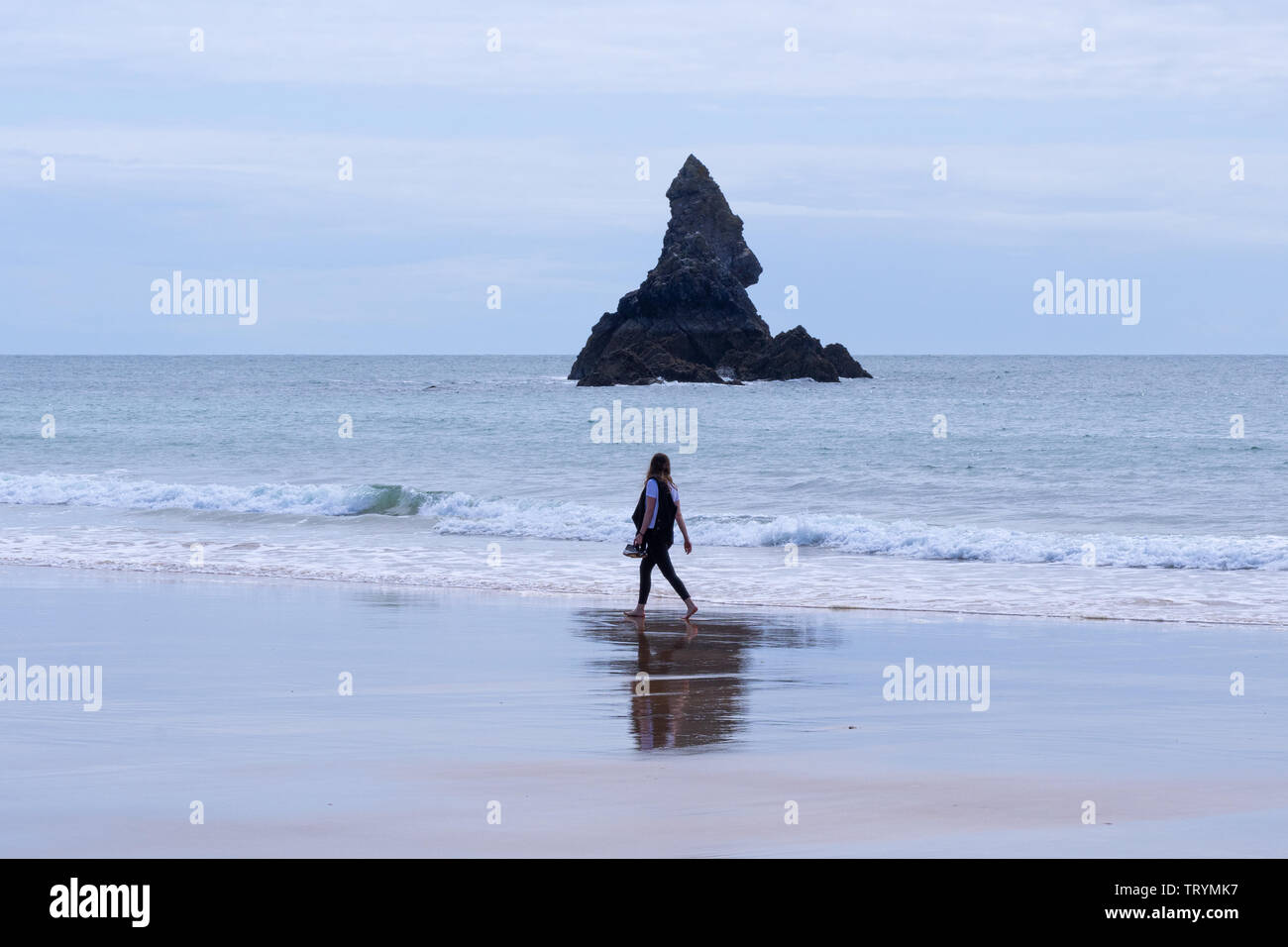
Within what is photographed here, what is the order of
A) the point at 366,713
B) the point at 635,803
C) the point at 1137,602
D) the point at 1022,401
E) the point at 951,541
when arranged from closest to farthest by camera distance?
1. the point at 635,803
2. the point at 366,713
3. the point at 1137,602
4. the point at 951,541
5. the point at 1022,401

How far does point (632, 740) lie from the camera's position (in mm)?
8133

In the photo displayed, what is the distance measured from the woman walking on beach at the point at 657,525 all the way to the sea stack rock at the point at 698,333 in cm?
7863

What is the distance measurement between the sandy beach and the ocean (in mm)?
3433

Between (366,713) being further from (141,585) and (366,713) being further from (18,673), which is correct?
(141,585)

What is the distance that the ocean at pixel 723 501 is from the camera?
17609 millimetres

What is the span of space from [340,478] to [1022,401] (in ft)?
159

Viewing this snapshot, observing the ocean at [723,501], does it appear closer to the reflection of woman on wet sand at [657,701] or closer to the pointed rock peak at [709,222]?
the reflection of woman on wet sand at [657,701]

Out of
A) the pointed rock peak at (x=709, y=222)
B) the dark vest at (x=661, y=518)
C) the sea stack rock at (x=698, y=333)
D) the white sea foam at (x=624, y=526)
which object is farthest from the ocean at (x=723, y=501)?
the pointed rock peak at (x=709, y=222)

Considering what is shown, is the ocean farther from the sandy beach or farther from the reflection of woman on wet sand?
the reflection of woman on wet sand

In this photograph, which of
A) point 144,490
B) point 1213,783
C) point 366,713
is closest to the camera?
point 1213,783

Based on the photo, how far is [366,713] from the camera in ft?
29.1
